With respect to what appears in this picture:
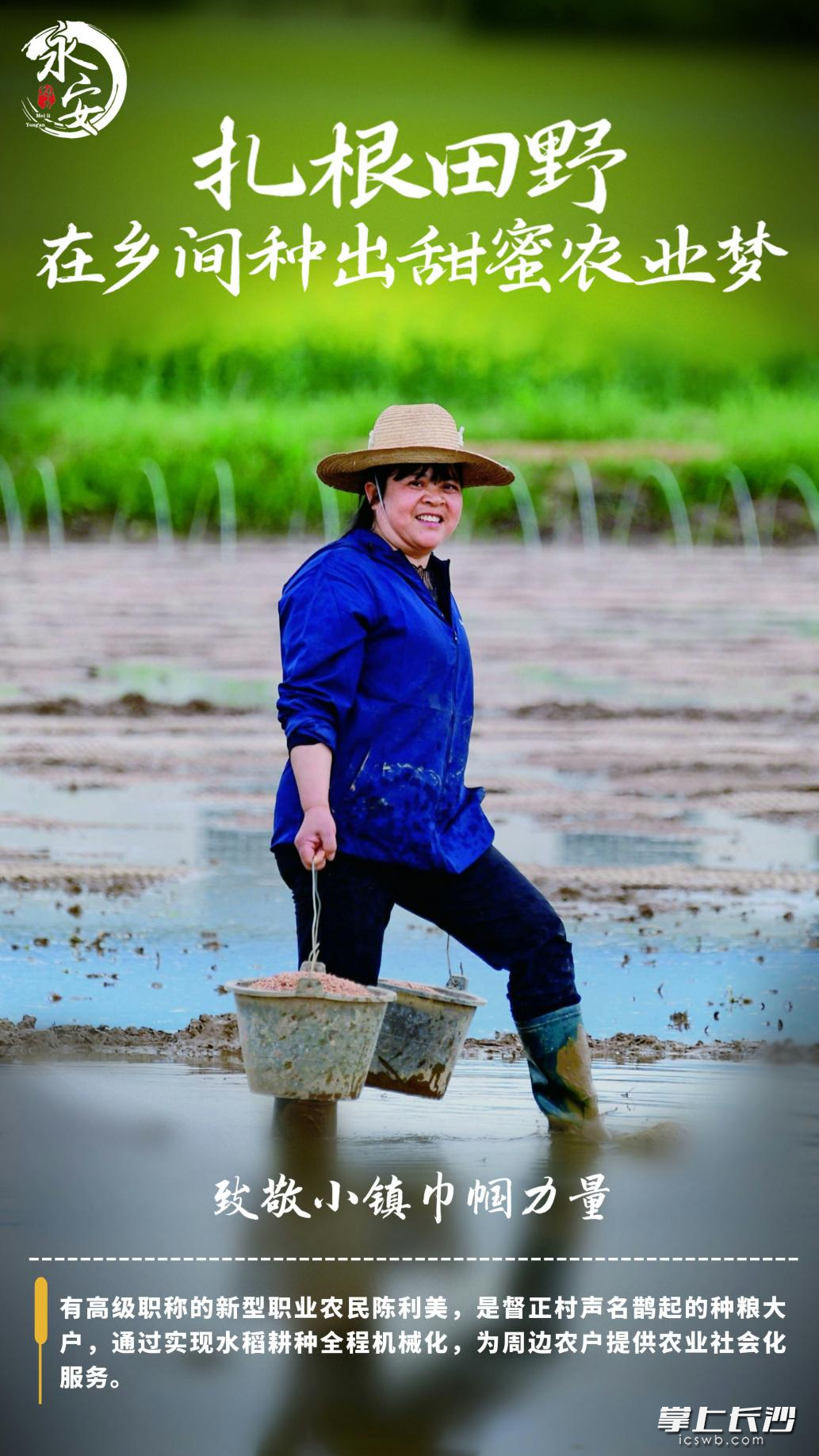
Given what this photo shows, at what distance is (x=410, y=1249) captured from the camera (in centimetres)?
346

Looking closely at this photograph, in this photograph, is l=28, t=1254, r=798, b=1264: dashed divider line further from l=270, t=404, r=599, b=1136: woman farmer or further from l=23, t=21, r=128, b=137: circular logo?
l=23, t=21, r=128, b=137: circular logo

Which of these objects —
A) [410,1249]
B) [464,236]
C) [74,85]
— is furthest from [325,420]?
[410,1249]

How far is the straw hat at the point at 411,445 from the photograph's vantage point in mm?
3648

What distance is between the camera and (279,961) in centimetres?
515

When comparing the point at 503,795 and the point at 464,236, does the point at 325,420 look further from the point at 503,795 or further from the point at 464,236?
the point at 464,236

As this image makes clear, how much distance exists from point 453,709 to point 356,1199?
0.80 meters

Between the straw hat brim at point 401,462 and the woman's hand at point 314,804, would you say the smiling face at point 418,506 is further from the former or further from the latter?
the woman's hand at point 314,804

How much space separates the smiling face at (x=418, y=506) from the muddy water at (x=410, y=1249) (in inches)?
40.1

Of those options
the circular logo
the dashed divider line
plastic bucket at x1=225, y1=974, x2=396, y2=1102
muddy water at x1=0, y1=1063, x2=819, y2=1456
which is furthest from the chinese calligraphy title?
the dashed divider line

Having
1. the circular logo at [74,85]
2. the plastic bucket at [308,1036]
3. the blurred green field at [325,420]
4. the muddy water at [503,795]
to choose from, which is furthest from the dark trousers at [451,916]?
the blurred green field at [325,420]

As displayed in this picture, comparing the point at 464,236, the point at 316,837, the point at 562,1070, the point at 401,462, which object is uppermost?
the point at 464,236

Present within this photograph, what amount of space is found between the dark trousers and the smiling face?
52 cm

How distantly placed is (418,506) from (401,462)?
0.08 meters

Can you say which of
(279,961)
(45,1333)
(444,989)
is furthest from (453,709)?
(279,961)
